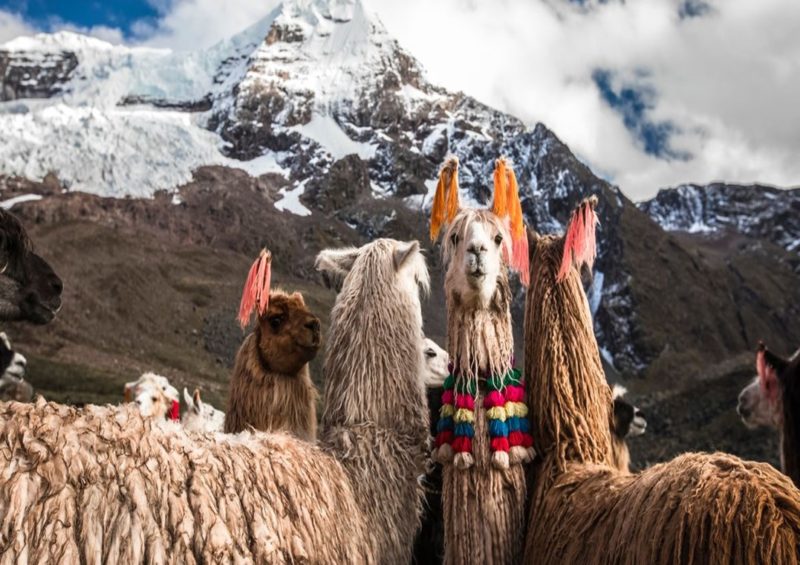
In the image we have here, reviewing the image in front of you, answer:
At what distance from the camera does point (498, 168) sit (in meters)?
4.75

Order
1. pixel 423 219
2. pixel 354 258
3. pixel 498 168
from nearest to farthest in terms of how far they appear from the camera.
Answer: pixel 498 168
pixel 354 258
pixel 423 219

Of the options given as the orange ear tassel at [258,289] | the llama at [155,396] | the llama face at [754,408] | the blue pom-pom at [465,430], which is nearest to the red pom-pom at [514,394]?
the blue pom-pom at [465,430]

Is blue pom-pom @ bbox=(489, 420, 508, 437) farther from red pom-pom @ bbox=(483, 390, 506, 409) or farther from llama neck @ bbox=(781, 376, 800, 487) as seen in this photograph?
llama neck @ bbox=(781, 376, 800, 487)

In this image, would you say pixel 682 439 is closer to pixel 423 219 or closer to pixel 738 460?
pixel 738 460

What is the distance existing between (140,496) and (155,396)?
6.63 meters

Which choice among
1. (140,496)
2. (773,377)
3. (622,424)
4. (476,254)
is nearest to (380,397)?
(476,254)

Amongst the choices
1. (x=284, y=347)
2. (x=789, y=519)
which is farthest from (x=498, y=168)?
(x=789, y=519)

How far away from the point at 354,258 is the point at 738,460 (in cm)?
288

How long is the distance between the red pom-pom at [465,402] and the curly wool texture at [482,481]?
3 centimetres

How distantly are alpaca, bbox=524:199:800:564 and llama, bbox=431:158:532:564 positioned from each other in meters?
0.12

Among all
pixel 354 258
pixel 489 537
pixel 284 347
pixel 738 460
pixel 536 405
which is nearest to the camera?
pixel 738 460

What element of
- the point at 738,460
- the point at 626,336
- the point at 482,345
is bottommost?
the point at 738,460

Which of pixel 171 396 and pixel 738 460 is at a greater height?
pixel 171 396

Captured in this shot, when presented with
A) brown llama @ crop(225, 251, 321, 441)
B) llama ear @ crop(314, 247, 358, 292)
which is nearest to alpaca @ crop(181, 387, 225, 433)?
brown llama @ crop(225, 251, 321, 441)
